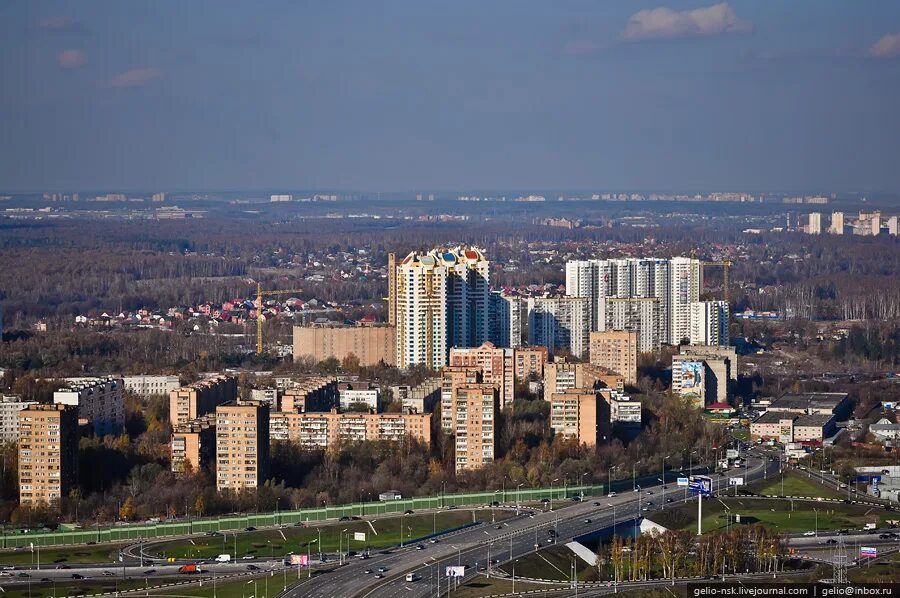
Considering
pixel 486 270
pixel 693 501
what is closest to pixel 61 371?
pixel 486 270

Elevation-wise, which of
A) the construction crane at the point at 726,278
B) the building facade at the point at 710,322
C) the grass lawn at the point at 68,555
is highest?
the construction crane at the point at 726,278

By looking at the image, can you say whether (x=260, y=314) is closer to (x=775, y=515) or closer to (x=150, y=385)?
(x=150, y=385)

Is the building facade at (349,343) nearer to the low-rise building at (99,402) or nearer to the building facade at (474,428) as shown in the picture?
the low-rise building at (99,402)

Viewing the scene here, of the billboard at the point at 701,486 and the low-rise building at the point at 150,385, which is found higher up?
the low-rise building at the point at 150,385

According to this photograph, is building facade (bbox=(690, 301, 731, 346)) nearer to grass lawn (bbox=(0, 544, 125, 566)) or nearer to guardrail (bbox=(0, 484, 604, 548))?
guardrail (bbox=(0, 484, 604, 548))

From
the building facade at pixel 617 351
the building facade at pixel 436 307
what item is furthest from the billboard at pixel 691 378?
the building facade at pixel 436 307

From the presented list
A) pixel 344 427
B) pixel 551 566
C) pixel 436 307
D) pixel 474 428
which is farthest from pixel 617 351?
pixel 551 566
